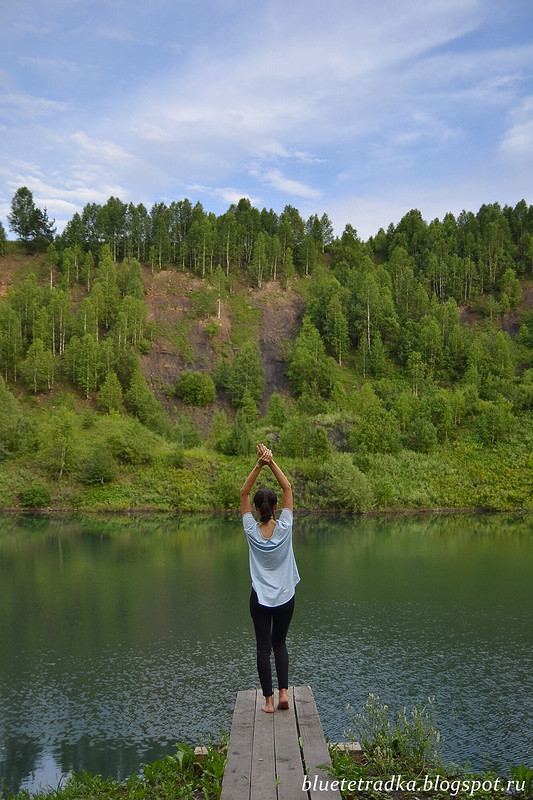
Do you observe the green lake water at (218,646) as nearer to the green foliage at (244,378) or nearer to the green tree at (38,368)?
the green tree at (38,368)

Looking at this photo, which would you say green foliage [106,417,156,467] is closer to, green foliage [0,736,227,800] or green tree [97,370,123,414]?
green tree [97,370,123,414]

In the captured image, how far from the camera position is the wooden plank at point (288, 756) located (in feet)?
21.3

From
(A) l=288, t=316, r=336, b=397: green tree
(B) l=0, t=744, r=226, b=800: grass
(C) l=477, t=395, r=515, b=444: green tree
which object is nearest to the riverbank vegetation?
(B) l=0, t=744, r=226, b=800: grass

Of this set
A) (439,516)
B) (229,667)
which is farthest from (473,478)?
(229,667)

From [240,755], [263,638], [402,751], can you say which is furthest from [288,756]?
[402,751]

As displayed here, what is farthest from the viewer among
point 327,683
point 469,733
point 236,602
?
point 236,602

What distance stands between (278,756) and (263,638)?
1.66 metres

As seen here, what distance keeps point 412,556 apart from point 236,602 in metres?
16.7

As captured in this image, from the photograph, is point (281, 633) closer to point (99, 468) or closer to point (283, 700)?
point (283, 700)

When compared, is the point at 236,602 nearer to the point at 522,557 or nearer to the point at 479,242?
the point at 522,557

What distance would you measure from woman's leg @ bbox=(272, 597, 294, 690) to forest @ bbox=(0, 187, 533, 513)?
5880cm

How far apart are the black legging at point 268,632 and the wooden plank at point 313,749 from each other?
1.64ft

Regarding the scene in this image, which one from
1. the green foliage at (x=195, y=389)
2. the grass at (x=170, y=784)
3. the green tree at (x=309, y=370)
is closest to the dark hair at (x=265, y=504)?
the grass at (x=170, y=784)

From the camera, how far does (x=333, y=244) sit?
434 ft
